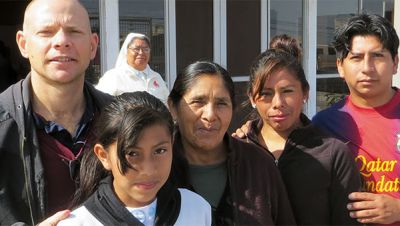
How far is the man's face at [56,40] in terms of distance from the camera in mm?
1571

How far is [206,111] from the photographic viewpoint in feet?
5.36

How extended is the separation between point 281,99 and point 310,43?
14.4 feet

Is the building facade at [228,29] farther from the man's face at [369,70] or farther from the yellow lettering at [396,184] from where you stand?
the yellow lettering at [396,184]

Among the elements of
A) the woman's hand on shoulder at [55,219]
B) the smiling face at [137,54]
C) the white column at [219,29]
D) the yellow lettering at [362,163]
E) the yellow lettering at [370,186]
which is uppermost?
the white column at [219,29]

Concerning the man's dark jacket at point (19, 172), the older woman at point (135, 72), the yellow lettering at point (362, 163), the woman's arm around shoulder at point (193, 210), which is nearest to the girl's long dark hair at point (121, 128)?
the man's dark jacket at point (19, 172)

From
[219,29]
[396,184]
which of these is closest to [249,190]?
[396,184]

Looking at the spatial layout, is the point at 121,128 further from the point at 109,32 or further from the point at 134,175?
the point at 109,32

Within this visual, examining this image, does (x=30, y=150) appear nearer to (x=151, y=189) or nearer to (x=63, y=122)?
(x=63, y=122)

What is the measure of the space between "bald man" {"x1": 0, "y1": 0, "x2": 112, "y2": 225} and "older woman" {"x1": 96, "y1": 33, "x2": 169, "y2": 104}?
92.1 inches

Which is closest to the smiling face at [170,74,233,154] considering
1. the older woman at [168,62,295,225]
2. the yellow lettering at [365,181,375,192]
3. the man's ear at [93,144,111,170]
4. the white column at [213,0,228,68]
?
the older woman at [168,62,295,225]

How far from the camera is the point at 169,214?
149cm

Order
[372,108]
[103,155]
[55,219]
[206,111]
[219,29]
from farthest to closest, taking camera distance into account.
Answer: [219,29]
[372,108]
[206,111]
[103,155]
[55,219]

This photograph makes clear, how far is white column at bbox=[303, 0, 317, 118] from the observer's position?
19.5 feet

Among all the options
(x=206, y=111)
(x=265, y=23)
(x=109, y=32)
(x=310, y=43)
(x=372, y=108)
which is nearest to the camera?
(x=206, y=111)
